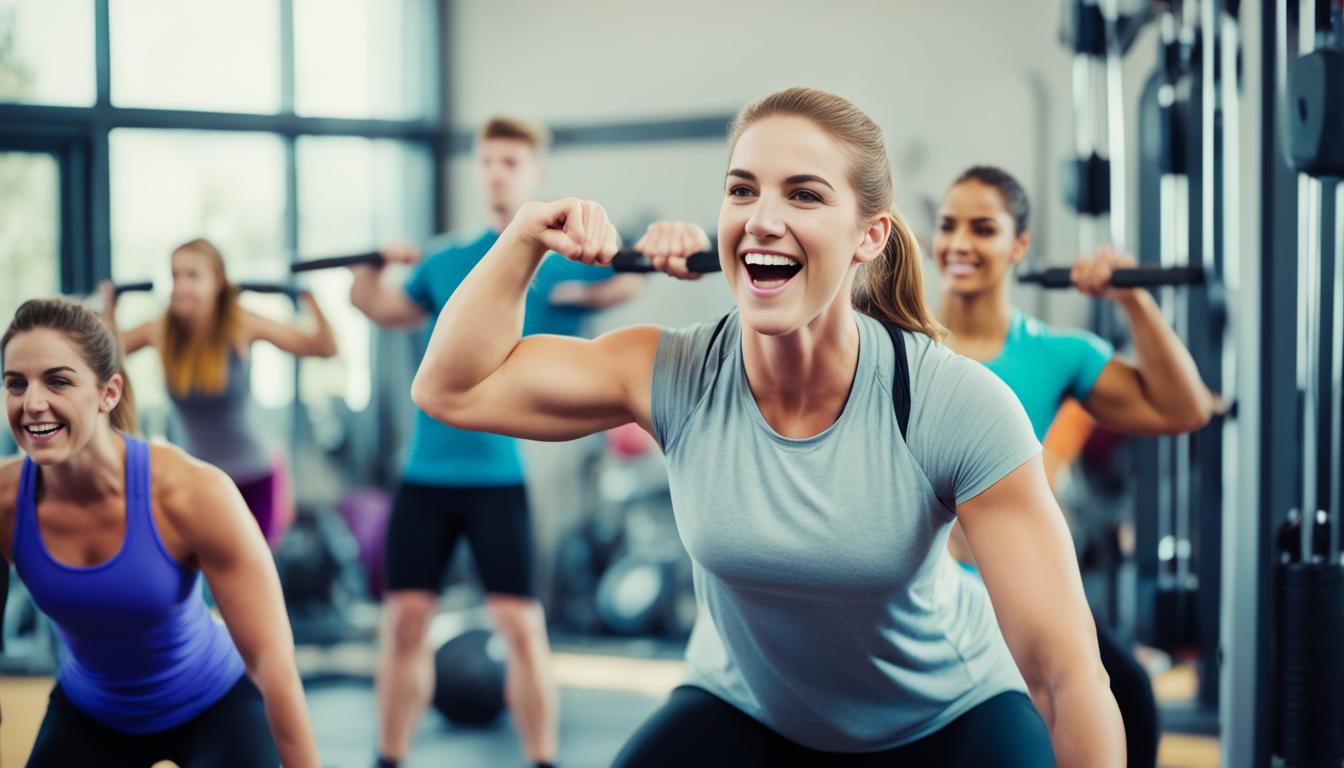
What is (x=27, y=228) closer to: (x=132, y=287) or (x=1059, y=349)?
(x=132, y=287)

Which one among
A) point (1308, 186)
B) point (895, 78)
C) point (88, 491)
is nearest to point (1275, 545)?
point (1308, 186)

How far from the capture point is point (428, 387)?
5.15ft

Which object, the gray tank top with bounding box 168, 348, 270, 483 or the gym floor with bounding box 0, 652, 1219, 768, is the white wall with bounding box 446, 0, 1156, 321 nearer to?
the gym floor with bounding box 0, 652, 1219, 768

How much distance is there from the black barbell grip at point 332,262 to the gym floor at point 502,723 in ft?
4.11

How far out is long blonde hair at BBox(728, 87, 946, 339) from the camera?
1472 millimetres

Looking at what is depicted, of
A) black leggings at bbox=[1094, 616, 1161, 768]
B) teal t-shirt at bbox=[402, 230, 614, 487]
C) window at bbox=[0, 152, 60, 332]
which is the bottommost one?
black leggings at bbox=[1094, 616, 1161, 768]

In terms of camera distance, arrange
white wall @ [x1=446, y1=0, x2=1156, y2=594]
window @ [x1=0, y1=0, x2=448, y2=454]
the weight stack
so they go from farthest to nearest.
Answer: white wall @ [x1=446, y1=0, x2=1156, y2=594]
window @ [x1=0, y1=0, x2=448, y2=454]
the weight stack

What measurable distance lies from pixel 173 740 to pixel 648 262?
99 centimetres

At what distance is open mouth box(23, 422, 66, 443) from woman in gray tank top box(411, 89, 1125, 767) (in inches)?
20.7

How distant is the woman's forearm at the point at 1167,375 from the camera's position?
81.7 inches

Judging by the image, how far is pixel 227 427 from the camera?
10.1ft

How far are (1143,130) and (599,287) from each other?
1355 mm

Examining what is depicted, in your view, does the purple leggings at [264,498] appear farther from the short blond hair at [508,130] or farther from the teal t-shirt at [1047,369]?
the teal t-shirt at [1047,369]

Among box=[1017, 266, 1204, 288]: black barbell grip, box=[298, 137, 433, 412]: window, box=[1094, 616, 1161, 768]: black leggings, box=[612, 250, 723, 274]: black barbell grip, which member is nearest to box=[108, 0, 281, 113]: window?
box=[298, 137, 433, 412]: window
